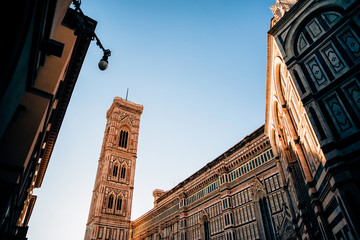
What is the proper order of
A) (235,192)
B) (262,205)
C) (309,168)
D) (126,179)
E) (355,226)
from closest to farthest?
(355,226)
(309,168)
(262,205)
(235,192)
(126,179)

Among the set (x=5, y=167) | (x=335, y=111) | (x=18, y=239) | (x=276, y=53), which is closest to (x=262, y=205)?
(x=276, y=53)

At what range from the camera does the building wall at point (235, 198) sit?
931 inches

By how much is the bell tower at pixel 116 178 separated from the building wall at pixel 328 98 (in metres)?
37.8

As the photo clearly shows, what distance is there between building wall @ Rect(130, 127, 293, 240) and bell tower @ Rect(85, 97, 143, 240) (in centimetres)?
914

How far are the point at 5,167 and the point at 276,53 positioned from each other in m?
13.5

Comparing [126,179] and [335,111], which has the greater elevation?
[126,179]

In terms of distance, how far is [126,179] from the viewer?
47.3 m

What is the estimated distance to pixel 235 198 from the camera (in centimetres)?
2819

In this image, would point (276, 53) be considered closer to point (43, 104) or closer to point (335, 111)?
point (335, 111)

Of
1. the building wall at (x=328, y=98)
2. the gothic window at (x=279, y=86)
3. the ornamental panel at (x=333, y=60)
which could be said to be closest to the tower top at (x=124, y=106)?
the gothic window at (x=279, y=86)

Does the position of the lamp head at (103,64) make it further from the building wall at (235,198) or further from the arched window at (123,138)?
the arched window at (123,138)

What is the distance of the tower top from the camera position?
54294 mm

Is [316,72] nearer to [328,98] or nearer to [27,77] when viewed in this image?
[328,98]

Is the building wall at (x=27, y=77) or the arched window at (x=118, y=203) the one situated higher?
the arched window at (x=118, y=203)
